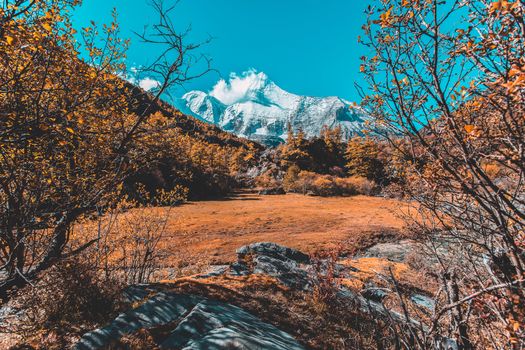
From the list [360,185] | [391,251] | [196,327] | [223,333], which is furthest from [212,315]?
[360,185]

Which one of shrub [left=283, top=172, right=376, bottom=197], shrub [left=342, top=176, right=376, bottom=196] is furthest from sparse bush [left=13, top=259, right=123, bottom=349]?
shrub [left=342, top=176, right=376, bottom=196]

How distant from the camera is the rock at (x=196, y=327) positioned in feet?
11.1

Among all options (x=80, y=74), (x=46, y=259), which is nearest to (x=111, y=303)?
(x=46, y=259)

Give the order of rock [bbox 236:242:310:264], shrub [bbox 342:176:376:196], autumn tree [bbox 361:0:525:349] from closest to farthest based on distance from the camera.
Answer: autumn tree [bbox 361:0:525:349], rock [bbox 236:242:310:264], shrub [bbox 342:176:376:196]

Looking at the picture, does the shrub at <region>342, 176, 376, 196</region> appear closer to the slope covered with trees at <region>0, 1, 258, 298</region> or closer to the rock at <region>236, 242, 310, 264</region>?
the rock at <region>236, 242, 310, 264</region>

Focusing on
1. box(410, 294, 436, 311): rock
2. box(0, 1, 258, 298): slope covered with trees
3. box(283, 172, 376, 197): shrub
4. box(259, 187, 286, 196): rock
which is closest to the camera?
box(0, 1, 258, 298): slope covered with trees

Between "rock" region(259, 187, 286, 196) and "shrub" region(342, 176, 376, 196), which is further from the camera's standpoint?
"rock" region(259, 187, 286, 196)

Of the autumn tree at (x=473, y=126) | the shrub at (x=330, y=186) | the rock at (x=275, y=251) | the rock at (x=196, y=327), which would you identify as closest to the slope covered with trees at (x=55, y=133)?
the rock at (x=196, y=327)

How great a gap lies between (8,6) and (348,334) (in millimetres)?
6156

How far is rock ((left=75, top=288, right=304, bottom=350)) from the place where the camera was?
3387 mm

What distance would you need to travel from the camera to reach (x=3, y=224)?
3.76 m

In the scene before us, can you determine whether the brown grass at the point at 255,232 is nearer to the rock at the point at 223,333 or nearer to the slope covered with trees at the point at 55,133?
the slope covered with trees at the point at 55,133

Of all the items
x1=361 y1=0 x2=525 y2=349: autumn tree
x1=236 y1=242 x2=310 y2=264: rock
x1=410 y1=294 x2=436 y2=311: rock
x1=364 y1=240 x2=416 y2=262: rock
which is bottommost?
x1=364 y1=240 x2=416 y2=262: rock

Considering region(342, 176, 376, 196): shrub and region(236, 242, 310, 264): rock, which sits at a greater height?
region(342, 176, 376, 196): shrub
